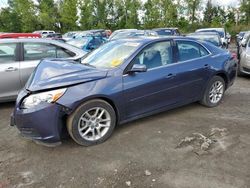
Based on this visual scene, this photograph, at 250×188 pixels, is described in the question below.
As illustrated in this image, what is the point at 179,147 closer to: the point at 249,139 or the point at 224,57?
the point at 249,139

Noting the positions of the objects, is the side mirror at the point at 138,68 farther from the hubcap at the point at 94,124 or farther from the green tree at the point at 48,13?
the green tree at the point at 48,13

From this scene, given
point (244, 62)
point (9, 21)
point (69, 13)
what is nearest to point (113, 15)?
point (69, 13)

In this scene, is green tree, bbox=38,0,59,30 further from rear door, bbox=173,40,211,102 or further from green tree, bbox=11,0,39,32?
rear door, bbox=173,40,211,102

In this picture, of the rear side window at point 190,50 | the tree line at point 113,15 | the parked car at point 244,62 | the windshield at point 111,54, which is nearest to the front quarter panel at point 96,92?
the windshield at point 111,54

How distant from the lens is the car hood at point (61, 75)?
3.98 metres

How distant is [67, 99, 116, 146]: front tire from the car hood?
0.37 meters

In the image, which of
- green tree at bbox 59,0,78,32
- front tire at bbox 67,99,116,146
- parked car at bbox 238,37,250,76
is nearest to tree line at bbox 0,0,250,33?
green tree at bbox 59,0,78,32

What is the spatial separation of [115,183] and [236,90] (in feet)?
16.6

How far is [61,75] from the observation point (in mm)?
4176

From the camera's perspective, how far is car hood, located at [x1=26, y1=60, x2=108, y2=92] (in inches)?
157

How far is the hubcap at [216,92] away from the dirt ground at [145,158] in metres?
0.73

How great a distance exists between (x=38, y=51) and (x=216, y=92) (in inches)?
153

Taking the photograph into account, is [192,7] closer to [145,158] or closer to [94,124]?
[94,124]

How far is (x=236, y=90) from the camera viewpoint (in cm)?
725
